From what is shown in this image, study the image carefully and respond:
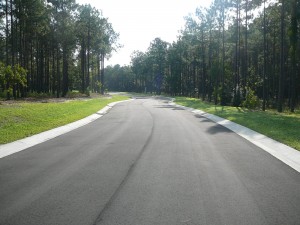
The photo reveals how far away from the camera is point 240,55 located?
67.4 meters

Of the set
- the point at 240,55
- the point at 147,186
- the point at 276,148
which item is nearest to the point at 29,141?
the point at 147,186

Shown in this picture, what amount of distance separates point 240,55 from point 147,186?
65068 mm

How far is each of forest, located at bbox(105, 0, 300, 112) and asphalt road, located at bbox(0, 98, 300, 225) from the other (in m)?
22.9

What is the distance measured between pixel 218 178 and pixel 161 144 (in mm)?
A: 5017

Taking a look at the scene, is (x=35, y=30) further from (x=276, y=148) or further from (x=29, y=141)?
(x=276, y=148)

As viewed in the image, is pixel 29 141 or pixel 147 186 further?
pixel 29 141

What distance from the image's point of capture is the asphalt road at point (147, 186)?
16.9 feet

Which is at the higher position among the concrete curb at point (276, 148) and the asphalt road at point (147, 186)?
the concrete curb at point (276, 148)

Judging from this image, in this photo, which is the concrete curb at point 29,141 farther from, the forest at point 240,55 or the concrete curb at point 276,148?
the forest at point 240,55

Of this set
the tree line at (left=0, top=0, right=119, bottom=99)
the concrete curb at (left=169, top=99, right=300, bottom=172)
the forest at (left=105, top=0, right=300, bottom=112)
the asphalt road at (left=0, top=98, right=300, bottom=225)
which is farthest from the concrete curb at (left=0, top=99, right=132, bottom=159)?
the forest at (left=105, top=0, right=300, bottom=112)

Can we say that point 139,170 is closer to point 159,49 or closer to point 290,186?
point 290,186

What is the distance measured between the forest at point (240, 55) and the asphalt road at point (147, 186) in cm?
2291

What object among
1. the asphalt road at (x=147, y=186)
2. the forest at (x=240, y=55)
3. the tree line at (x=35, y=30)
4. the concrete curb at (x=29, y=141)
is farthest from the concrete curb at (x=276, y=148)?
the tree line at (x=35, y=30)

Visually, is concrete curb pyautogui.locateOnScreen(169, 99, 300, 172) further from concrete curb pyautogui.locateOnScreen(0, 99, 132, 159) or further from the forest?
the forest
